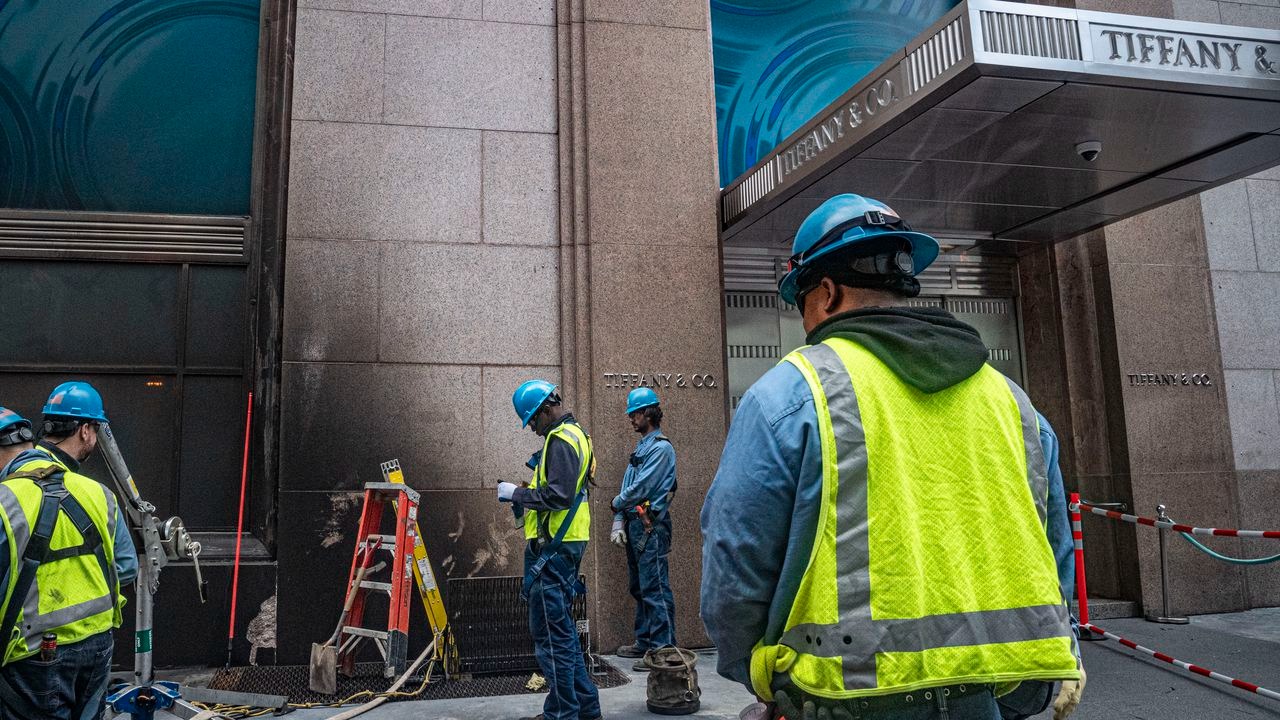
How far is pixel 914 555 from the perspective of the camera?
185cm

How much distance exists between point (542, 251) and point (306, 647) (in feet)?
13.7

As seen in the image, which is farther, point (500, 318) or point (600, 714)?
point (500, 318)

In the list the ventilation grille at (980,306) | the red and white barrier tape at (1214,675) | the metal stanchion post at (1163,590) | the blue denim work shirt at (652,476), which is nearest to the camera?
the red and white barrier tape at (1214,675)

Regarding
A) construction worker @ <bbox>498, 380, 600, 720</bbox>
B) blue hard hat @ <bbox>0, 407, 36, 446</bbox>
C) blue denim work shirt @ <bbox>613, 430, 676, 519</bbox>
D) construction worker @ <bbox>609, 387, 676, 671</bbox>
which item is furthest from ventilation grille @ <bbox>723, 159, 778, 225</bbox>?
blue hard hat @ <bbox>0, 407, 36, 446</bbox>

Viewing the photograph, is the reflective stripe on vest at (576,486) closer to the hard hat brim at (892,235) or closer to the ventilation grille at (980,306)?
the hard hat brim at (892,235)

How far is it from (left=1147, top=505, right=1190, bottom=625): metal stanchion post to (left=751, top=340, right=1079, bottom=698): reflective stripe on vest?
774 cm

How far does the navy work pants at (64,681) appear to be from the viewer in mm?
3516

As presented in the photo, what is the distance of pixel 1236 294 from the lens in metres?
9.69

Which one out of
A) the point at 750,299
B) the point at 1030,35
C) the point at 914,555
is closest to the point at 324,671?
the point at 750,299

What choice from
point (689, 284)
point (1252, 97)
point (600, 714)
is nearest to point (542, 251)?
point (689, 284)

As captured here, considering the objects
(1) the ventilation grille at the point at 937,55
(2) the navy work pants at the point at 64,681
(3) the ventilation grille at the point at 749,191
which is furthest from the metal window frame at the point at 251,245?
(1) the ventilation grille at the point at 937,55

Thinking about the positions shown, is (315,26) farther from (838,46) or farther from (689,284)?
(838,46)

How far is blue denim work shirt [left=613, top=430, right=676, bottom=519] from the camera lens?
7.40m

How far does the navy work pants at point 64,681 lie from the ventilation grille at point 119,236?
520cm
